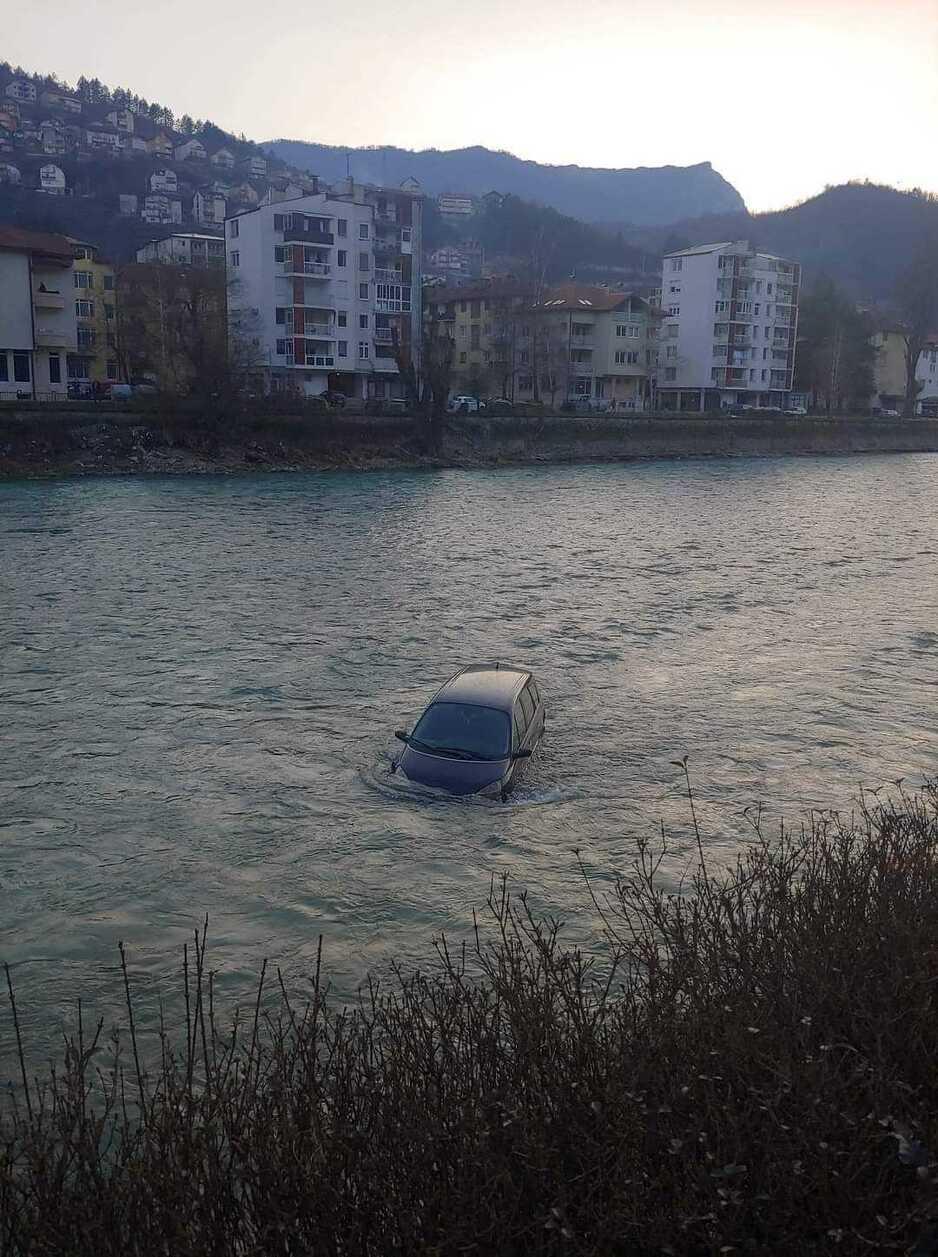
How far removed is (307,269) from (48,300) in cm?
2292

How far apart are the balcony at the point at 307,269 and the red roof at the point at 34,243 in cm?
1735

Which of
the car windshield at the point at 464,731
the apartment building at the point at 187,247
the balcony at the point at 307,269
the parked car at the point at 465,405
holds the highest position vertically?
the apartment building at the point at 187,247

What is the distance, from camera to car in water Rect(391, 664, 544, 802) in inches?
592

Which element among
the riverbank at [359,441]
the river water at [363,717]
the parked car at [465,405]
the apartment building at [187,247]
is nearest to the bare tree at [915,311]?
the riverbank at [359,441]

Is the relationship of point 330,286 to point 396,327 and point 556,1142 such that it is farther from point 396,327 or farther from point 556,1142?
point 556,1142

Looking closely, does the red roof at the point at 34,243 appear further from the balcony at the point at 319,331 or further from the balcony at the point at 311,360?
the balcony at the point at 319,331

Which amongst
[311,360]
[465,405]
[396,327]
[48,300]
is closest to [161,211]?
[396,327]

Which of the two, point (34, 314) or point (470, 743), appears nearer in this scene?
point (470, 743)

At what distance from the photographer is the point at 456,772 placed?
15102 millimetres

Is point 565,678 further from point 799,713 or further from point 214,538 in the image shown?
point 214,538

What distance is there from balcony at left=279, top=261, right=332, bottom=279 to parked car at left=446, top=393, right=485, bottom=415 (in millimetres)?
14483

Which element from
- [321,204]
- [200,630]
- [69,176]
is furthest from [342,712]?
[69,176]

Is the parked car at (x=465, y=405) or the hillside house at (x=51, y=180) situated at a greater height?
the hillside house at (x=51, y=180)

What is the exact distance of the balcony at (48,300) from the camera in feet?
238
